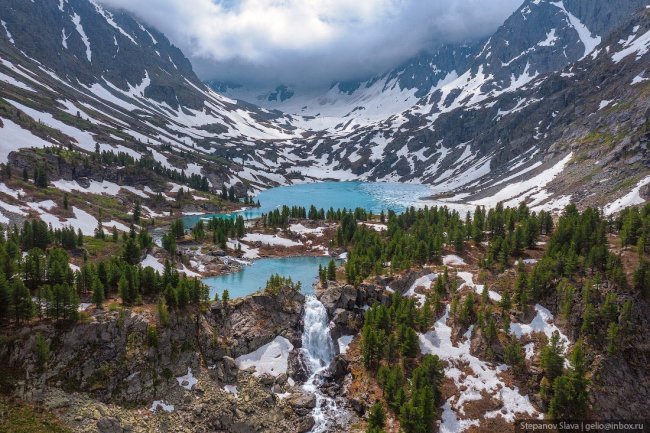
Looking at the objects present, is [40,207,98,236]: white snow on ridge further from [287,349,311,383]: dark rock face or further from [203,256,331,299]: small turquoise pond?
[287,349,311,383]: dark rock face

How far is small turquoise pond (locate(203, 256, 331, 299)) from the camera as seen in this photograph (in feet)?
253

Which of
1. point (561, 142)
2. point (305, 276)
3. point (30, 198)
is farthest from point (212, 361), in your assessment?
point (561, 142)

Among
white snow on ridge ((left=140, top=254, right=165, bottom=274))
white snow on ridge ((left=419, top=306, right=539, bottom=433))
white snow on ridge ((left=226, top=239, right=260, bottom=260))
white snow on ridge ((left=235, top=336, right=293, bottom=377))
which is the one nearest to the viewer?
white snow on ridge ((left=419, top=306, right=539, bottom=433))

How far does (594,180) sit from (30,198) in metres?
166

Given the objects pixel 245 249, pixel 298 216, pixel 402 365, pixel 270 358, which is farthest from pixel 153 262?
pixel 298 216

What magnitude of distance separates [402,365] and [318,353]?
1189 centimetres

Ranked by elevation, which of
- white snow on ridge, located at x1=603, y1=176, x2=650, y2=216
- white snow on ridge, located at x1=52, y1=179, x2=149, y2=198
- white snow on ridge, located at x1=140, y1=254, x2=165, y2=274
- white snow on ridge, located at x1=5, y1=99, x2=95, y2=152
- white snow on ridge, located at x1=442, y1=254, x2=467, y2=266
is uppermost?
white snow on ridge, located at x1=5, y1=99, x2=95, y2=152

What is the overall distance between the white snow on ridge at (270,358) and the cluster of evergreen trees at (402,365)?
425 inches

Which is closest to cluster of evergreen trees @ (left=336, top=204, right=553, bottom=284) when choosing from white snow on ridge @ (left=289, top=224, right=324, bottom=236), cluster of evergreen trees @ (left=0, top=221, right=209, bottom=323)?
white snow on ridge @ (left=289, top=224, right=324, bottom=236)

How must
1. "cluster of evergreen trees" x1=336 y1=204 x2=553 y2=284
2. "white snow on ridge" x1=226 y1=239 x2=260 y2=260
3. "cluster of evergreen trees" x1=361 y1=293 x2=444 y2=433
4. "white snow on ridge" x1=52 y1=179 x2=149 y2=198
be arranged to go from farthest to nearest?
"white snow on ridge" x1=52 y1=179 x2=149 y2=198 < "white snow on ridge" x1=226 y1=239 x2=260 y2=260 < "cluster of evergreen trees" x1=336 y1=204 x2=553 y2=284 < "cluster of evergreen trees" x1=361 y1=293 x2=444 y2=433

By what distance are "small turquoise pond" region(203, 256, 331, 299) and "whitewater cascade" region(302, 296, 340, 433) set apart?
10718mm

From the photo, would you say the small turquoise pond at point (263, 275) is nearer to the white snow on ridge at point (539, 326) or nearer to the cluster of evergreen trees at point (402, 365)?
the cluster of evergreen trees at point (402, 365)

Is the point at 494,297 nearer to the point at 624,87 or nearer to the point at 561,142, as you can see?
the point at 561,142

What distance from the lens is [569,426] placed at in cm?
4603
